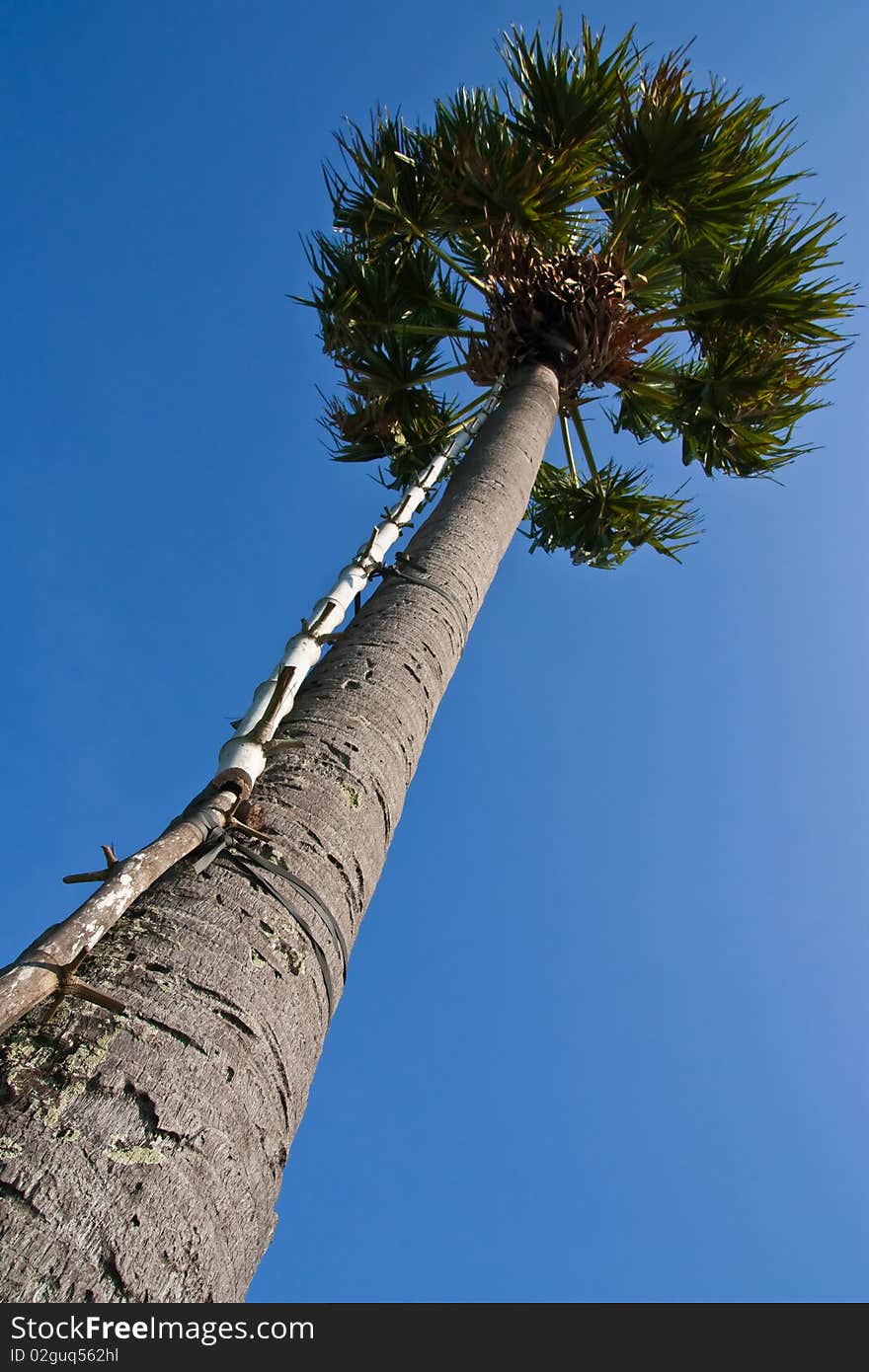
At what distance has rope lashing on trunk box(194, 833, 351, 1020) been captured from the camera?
190cm

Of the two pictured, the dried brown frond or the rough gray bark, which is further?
the dried brown frond

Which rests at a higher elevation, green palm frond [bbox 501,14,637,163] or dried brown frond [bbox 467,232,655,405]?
green palm frond [bbox 501,14,637,163]

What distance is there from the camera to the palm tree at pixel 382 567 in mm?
1357

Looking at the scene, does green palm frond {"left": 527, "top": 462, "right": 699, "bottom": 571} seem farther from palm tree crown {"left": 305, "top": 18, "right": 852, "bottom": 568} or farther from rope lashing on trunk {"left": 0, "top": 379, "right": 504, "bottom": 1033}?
rope lashing on trunk {"left": 0, "top": 379, "right": 504, "bottom": 1033}

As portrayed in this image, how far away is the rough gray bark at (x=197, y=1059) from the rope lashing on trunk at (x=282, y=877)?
0.6 inches

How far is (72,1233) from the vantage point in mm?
1195

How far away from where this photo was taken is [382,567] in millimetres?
3254

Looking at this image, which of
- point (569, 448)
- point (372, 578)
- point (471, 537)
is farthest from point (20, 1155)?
point (569, 448)

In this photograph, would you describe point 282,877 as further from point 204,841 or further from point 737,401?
point 737,401

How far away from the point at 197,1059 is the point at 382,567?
6.60 ft

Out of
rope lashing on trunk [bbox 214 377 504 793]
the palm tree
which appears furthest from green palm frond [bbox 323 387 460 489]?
rope lashing on trunk [bbox 214 377 504 793]
